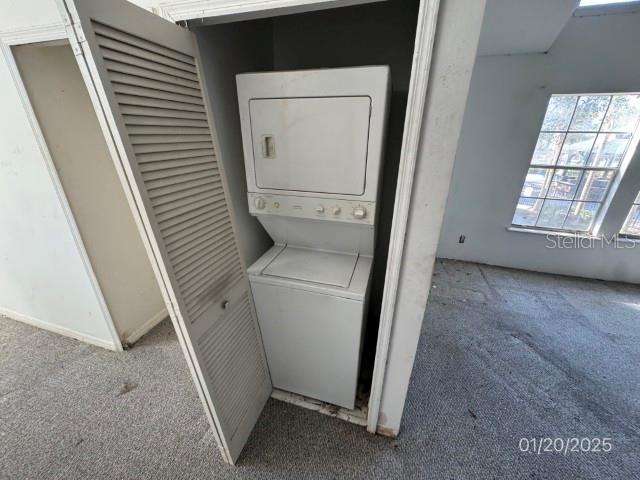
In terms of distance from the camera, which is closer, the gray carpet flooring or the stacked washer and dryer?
the stacked washer and dryer

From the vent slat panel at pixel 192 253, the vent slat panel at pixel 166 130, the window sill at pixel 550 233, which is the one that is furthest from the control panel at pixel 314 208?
the window sill at pixel 550 233

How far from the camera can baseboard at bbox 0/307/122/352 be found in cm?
183

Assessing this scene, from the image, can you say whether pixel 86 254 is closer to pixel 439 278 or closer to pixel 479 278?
pixel 439 278

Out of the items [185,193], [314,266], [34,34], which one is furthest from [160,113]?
[34,34]

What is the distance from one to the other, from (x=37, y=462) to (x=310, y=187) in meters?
1.84

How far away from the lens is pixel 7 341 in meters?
1.88

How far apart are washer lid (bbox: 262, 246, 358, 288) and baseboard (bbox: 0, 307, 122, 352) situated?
1.45m

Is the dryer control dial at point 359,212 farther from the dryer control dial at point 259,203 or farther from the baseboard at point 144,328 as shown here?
the baseboard at point 144,328

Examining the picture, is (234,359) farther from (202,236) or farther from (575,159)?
(575,159)

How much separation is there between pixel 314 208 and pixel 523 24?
7.31 feet

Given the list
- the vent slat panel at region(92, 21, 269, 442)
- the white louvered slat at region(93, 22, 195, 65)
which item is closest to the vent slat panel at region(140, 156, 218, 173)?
the vent slat panel at region(92, 21, 269, 442)

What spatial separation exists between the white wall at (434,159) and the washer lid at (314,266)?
309mm

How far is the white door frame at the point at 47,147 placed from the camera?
1130mm

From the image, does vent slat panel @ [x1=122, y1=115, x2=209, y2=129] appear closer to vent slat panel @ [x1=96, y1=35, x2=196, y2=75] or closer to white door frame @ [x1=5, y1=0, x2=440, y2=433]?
vent slat panel @ [x1=96, y1=35, x2=196, y2=75]
